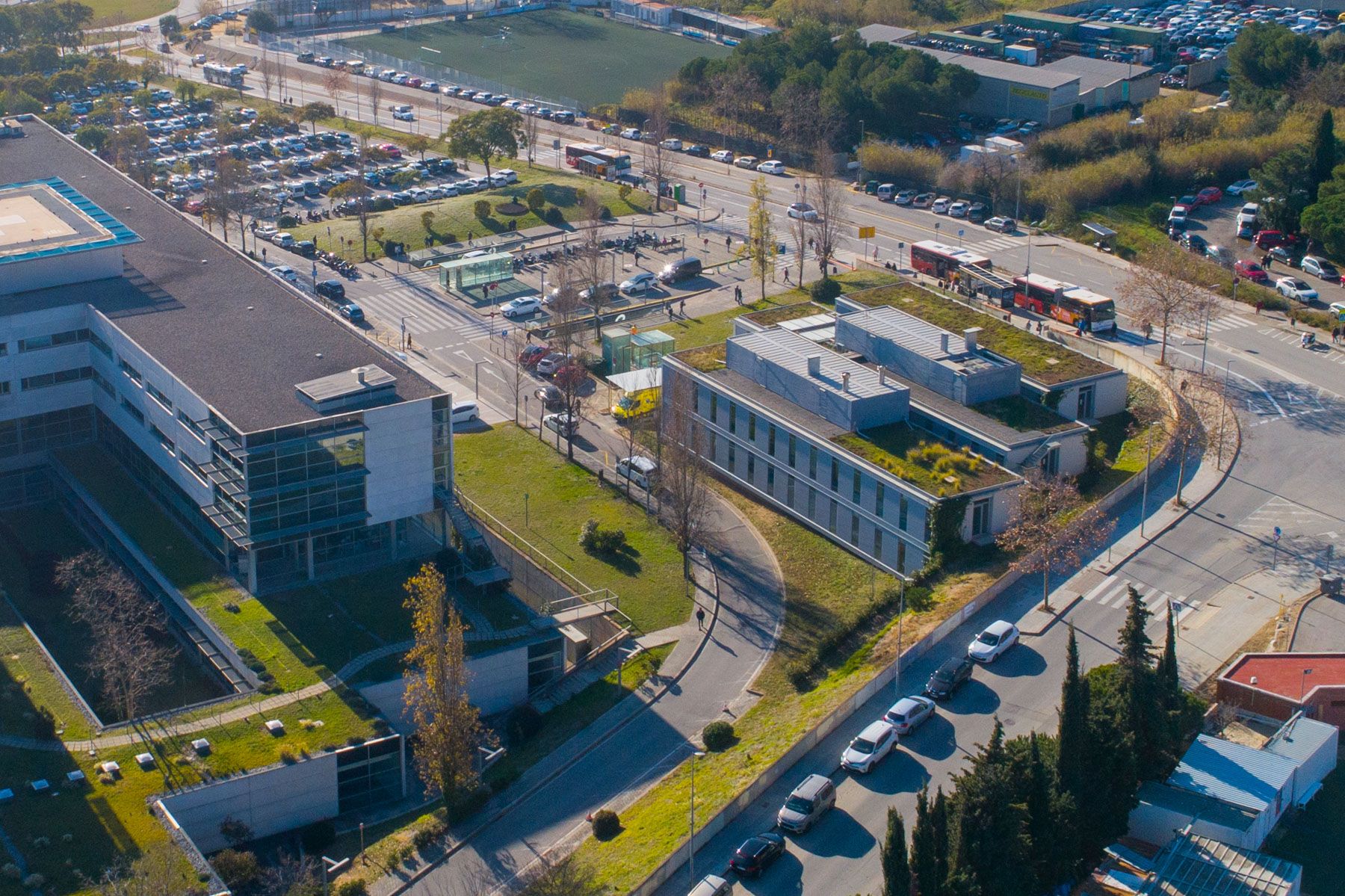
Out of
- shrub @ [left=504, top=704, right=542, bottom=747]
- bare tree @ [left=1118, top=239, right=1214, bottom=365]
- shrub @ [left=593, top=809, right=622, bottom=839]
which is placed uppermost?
bare tree @ [left=1118, top=239, right=1214, bottom=365]

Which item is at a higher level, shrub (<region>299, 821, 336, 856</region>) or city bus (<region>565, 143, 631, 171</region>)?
city bus (<region>565, 143, 631, 171</region>)

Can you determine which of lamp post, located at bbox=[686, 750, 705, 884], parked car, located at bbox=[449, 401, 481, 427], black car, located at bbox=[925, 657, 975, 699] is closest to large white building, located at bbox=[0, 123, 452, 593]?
parked car, located at bbox=[449, 401, 481, 427]

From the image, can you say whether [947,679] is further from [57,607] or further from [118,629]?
[57,607]

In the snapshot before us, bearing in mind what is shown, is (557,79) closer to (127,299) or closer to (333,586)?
(127,299)

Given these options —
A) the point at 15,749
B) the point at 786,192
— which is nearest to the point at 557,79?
the point at 786,192

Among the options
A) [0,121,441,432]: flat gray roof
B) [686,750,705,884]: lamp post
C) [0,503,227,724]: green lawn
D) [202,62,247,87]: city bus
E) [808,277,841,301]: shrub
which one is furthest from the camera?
[202,62,247,87]: city bus

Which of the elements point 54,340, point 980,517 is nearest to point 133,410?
point 54,340

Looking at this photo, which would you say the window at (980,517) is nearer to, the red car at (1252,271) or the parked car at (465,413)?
the parked car at (465,413)

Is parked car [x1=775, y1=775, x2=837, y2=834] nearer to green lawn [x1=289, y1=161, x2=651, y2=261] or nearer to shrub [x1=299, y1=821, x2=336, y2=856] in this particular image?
shrub [x1=299, y1=821, x2=336, y2=856]
